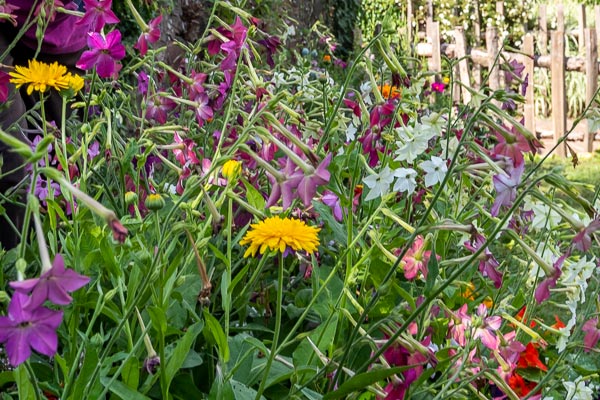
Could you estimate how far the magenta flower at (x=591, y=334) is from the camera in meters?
1.29

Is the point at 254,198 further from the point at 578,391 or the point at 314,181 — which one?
A: the point at 578,391

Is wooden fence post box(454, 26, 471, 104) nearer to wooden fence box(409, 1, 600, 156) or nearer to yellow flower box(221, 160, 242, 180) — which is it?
wooden fence box(409, 1, 600, 156)

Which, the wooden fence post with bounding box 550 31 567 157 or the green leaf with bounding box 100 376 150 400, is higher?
the green leaf with bounding box 100 376 150 400

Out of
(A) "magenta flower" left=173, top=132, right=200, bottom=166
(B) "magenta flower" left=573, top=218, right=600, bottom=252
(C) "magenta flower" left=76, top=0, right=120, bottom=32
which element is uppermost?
(C) "magenta flower" left=76, top=0, right=120, bottom=32

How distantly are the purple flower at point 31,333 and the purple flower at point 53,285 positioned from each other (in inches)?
0.9

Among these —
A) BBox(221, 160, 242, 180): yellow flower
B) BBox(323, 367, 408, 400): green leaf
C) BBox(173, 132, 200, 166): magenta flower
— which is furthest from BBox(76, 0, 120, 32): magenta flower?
BBox(323, 367, 408, 400): green leaf

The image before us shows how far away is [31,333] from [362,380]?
50 centimetres

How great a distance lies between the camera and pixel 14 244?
2141 mm

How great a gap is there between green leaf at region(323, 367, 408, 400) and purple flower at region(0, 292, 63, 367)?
1.55ft

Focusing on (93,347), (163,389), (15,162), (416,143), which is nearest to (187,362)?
(163,389)

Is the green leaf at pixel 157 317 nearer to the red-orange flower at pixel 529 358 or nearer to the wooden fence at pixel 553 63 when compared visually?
the red-orange flower at pixel 529 358

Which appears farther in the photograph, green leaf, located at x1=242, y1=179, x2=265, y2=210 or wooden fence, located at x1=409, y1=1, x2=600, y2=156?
wooden fence, located at x1=409, y1=1, x2=600, y2=156

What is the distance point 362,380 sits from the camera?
3.65 ft

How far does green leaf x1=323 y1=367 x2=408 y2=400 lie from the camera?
1.08 meters
